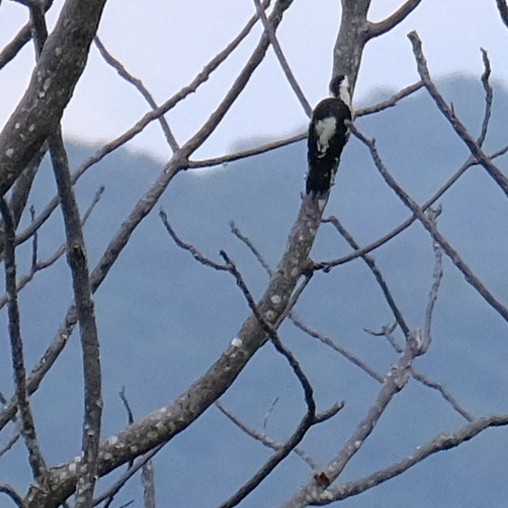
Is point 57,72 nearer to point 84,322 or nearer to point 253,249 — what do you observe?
point 84,322

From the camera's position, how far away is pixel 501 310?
0.83m

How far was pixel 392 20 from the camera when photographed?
3.21 feet

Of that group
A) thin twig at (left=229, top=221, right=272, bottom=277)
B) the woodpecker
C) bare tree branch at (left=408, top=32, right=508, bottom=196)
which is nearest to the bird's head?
the woodpecker

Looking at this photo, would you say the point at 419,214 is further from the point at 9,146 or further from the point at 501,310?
the point at 9,146

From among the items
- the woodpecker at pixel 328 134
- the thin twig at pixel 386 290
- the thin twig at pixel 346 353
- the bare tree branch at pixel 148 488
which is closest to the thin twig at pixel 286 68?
the woodpecker at pixel 328 134

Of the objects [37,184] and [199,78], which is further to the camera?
[37,184]

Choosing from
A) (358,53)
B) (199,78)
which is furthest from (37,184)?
(358,53)

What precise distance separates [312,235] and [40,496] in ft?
0.98

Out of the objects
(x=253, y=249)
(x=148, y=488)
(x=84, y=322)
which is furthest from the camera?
(x=253, y=249)

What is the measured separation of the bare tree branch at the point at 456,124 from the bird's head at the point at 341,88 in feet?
0.37

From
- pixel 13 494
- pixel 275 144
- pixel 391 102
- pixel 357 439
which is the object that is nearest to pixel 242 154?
pixel 275 144

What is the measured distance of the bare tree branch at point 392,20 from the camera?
963 mm

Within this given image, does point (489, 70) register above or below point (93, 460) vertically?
above

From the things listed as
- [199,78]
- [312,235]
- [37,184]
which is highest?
[37,184]
